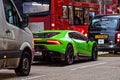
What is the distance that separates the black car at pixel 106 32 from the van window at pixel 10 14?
1012 cm

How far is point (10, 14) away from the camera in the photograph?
12547mm

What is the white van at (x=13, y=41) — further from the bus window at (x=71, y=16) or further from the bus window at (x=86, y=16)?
the bus window at (x=86, y=16)

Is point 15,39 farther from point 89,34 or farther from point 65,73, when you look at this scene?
point 89,34

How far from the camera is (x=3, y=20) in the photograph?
11789mm

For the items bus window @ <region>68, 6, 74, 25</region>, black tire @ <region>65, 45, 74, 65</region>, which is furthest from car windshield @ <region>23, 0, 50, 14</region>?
black tire @ <region>65, 45, 74, 65</region>

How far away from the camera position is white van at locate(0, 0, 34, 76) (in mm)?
11789

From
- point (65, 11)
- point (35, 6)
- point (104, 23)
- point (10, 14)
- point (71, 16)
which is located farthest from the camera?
point (71, 16)

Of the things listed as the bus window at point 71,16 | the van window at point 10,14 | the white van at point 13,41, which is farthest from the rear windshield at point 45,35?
the bus window at point 71,16

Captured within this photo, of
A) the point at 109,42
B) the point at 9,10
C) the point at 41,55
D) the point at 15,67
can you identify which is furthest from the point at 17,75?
the point at 109,42

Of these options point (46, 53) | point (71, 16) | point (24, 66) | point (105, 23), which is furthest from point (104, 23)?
point (24, 66)

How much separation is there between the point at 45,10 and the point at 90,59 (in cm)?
628

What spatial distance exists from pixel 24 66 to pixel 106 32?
10.3 meters

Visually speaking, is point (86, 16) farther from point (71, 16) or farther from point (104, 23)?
point (104, 23)

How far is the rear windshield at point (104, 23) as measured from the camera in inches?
911
